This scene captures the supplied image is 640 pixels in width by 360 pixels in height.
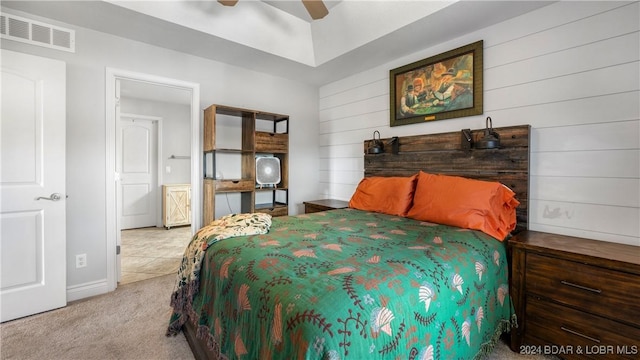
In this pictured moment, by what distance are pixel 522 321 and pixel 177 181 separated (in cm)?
572

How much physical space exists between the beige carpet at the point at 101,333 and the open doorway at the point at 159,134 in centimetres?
46

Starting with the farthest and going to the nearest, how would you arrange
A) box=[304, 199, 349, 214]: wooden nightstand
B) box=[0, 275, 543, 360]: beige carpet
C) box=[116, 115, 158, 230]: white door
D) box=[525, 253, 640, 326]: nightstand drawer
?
box=[116, 115, 158, 230]: white door, box=[304, 199, 349, 214]: wooden nightstand, box=[0, 275, 543, 360]: beige carpet, box=[525, 253, 640, 326]: nightstand drawer

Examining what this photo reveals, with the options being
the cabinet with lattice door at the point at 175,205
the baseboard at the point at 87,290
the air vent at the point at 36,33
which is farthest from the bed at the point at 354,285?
the cabinet with lattice door at the point at 175,205

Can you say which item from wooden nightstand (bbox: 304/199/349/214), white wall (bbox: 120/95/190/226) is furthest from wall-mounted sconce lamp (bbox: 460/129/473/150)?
white wall (bbox: 120/95/190/226)

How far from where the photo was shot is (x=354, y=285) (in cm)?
105

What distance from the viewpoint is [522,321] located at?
1783mm

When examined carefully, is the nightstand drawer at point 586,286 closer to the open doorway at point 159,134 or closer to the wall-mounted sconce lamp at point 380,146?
the wall-mounted sconce lamp at point 380,146

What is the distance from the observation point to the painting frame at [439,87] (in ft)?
8.29

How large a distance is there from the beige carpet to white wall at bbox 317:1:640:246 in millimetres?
1099

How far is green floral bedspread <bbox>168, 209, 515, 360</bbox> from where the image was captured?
929 millimetres

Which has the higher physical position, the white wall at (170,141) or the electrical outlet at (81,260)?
the white wall at (170,141)

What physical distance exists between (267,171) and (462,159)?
2.20 meters

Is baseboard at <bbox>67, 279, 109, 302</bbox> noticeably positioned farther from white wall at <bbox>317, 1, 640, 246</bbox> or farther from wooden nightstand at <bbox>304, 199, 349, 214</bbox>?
white wall at <bbox>317, 1, 640, 246</bbox>

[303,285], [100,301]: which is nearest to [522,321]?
[303,285]
